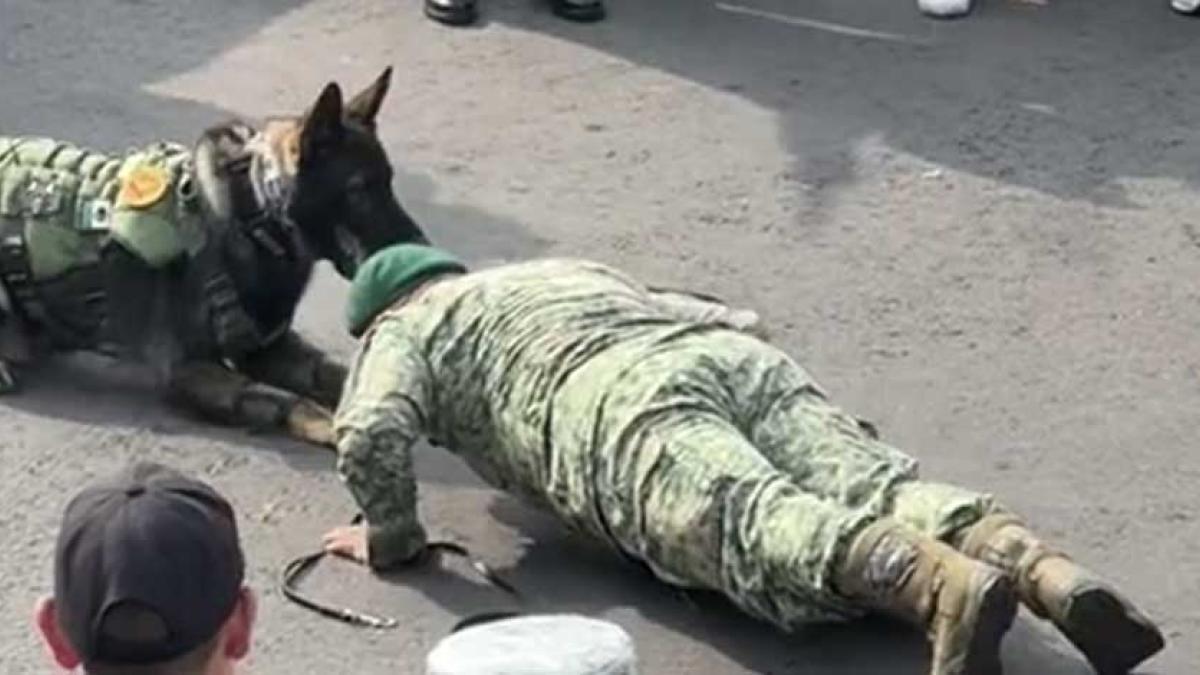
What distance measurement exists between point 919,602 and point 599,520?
2.13 feet

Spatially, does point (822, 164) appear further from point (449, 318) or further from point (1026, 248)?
point (449, 318)

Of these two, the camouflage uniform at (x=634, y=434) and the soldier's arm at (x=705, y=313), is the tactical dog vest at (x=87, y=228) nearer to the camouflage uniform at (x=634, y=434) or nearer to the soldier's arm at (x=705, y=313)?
the camouflage uniform at (x=634, y=434)

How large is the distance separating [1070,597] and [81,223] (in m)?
2.14

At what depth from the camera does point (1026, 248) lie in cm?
669

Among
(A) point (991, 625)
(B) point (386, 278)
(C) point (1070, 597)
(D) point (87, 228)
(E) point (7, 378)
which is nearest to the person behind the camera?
(A) point (991, 625)

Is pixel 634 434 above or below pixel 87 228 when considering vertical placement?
above

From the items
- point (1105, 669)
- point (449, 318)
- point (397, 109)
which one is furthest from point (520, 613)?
point (397, 109)

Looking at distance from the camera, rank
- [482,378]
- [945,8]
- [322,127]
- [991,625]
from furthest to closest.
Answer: [945,8]
[322,127]
[482,378]
[991,625]

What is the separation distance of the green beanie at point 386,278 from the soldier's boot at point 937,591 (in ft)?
3.55

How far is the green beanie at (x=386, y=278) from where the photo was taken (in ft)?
17.6

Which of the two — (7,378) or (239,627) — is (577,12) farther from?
(239,627)

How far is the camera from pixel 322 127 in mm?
5637

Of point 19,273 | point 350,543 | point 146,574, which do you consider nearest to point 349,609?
point 350,543

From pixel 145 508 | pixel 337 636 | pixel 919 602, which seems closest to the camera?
pixel 145 508
